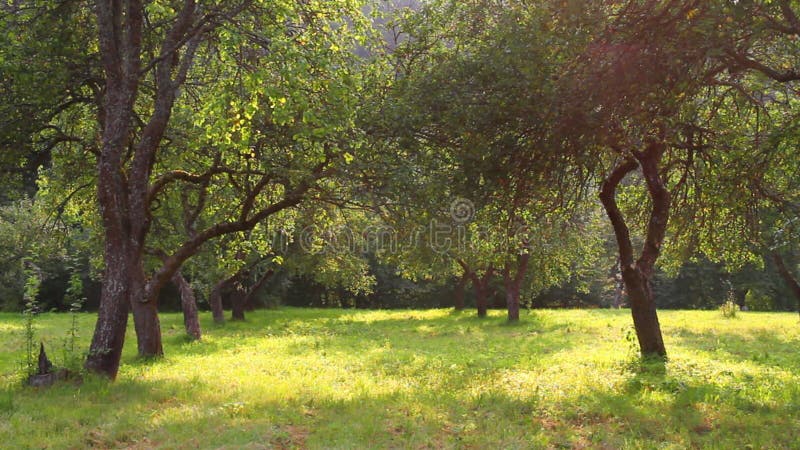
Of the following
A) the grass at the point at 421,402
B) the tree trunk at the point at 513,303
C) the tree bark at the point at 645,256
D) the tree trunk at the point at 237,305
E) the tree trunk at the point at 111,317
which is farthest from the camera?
the tree trunk at the point at 237,305

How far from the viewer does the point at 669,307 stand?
6269 cm

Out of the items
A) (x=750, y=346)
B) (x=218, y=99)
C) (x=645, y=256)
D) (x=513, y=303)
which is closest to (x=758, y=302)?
(x=513, y=303)

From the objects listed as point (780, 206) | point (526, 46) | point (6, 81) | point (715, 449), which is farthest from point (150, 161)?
point (780, 206)

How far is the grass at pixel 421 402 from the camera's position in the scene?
844cm

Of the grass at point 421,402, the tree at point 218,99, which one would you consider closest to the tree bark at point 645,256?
the grass at point 421,402

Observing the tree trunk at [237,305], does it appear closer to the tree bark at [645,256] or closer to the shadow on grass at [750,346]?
the shadow on grass at [750,346]

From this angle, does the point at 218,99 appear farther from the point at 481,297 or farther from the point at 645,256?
the point at 481,297

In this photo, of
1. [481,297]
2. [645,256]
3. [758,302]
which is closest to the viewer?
[645,256]

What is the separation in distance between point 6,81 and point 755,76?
14.9m

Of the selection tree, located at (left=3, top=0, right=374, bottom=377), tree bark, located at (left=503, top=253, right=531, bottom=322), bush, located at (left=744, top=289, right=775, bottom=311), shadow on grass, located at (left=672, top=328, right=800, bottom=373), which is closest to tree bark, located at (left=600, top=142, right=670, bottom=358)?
shadow on grass, located at (left=672, top=328, right=800, bottom=373)

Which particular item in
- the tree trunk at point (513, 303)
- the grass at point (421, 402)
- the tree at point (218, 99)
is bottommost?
the grass at point (421, 402)

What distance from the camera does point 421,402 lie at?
35.8 feet

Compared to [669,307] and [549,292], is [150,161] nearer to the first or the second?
[549,292]

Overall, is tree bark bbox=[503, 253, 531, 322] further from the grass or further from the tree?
the tree
